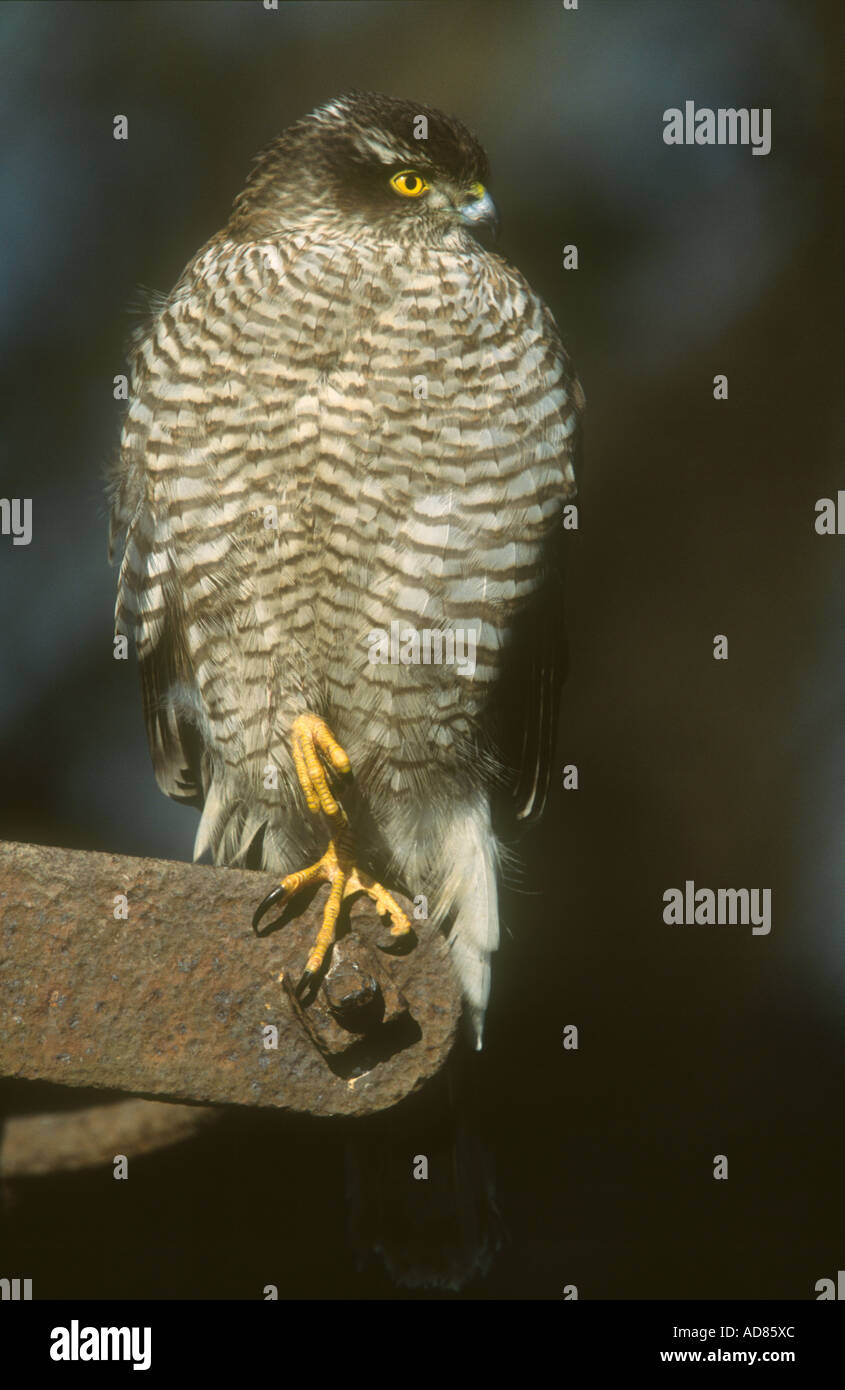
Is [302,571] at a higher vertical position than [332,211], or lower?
lower

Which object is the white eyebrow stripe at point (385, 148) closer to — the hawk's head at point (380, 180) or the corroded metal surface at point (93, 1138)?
the hawk's head at point (380, 180)

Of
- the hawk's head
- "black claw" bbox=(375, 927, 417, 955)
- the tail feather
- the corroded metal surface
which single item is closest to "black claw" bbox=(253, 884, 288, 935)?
"black claw" bbox=(375, 927, 417, 955)

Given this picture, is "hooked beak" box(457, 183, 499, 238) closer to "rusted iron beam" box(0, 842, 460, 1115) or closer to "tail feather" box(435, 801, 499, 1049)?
"tail feather" box(435, 801, 499, 1049)

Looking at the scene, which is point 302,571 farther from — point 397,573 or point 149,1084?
point 149,1084

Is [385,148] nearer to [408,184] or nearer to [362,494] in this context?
[408,184]

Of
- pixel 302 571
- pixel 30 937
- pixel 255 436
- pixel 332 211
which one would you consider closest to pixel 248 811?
pixel 302 571

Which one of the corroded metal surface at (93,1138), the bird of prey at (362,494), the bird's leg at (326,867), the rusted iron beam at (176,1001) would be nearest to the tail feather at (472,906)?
the bird of prey at (362,494)

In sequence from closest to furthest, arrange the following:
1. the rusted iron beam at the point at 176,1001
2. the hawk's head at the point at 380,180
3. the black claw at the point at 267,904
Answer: the rusted iron beam at the point at 176,1001 → the black claw at the point at 267,904 → the hawk's head at the point at 380,180
